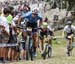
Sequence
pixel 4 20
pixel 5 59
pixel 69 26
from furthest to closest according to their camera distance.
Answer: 1. pixel 69 26
2. pixel 5 59
3. pixel 4 20

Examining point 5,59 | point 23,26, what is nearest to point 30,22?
point 23,26

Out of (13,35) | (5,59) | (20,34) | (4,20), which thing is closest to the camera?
(4,20)

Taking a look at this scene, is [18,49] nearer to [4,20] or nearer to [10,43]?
[10,43]

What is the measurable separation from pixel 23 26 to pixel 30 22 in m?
Result: 0.38

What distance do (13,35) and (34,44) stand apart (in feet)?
4.84

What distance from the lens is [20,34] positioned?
18953 mm

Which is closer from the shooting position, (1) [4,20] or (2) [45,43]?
(1) [4,20]

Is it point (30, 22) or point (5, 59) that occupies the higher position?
point (30, 22)

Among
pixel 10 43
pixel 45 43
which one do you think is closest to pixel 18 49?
pixel 10 43

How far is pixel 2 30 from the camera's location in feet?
51.4

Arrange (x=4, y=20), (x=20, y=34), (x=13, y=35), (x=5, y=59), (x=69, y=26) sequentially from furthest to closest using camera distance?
(x=69, y=26) → (x=20, y=34) → (x=13, y=35) → (x=5, y=59) → (x=4, y=20)

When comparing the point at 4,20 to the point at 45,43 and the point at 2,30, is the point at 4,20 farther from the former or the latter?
the point at 45,43

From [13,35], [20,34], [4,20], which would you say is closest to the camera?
[4,20]

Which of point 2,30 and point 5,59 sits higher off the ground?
point 2,30
